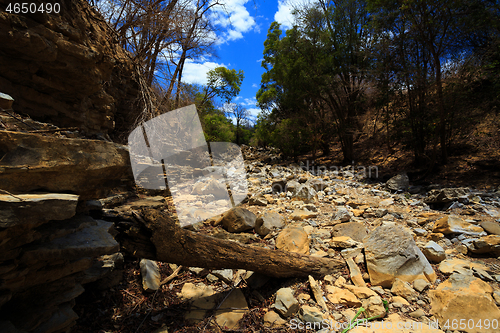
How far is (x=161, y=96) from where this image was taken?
5.52 meters

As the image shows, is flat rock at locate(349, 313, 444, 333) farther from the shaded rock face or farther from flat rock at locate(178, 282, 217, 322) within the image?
the shaded rock face

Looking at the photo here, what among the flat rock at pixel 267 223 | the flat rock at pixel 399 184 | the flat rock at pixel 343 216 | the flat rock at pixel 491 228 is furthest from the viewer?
the flat rock at pixel 399 184

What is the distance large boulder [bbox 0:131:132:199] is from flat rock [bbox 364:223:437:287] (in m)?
2.46

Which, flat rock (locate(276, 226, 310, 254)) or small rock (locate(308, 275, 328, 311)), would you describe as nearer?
Answer: small rock (locate(308, 275, 328, 311))

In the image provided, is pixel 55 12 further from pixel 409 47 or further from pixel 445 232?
pixel 409 47

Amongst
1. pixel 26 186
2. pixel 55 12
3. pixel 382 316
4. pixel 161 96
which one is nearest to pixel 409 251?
pixel 382 316

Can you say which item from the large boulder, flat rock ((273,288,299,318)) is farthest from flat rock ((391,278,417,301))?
the large boulder

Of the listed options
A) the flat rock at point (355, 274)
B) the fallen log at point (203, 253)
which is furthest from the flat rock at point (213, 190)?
the flat rock at point (355, 274)

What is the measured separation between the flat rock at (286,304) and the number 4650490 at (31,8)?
4.11m

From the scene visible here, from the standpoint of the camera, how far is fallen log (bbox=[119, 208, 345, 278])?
1758 mm

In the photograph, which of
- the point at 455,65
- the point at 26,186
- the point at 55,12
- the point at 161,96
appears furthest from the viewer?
the point at 455,65

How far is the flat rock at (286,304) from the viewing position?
196 cm

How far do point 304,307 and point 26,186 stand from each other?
213 cm

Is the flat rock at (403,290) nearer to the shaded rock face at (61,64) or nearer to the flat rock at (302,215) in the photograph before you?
the flat rock at (302,215)
